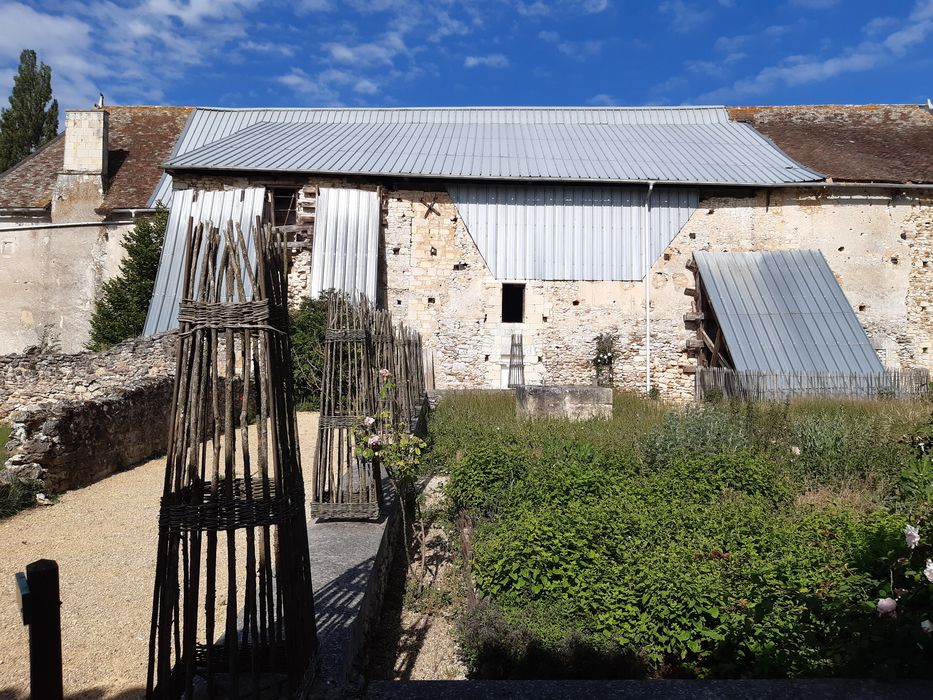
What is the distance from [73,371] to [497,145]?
11475 mm

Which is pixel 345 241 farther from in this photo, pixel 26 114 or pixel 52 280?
pixel 26 114

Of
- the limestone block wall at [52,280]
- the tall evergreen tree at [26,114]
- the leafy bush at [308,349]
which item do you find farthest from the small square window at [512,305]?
the tall evergreen tree at [26,114]

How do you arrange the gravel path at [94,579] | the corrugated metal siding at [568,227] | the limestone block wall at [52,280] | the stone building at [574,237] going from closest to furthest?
the gravel path at [94,579], the stone building at [574,237], the corrugated metal siding at [568,227], the limestone block wall at [52,280]

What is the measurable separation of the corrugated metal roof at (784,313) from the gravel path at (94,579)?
31.5 ft

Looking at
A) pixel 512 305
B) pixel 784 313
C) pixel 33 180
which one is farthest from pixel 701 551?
pixel 33 180

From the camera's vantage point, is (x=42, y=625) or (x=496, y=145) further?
(x=496, y=145)

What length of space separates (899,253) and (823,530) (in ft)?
44.5

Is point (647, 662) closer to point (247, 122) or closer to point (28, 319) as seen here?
point (28, 319)

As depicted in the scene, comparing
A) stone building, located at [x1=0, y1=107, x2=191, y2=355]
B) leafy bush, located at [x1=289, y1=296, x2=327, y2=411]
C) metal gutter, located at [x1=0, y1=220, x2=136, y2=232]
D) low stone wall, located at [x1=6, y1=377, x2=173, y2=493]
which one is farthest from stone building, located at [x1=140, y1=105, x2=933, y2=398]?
low stone wall, located at [x1=6, y1=377, x2=173, y2=493]

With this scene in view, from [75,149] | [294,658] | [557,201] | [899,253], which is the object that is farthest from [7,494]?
[899,253]

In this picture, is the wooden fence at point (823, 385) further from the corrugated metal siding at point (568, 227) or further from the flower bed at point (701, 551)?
the corrugated metal siding at point (568, 227)

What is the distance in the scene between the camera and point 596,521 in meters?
5.02

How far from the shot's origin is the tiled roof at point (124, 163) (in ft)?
57.7

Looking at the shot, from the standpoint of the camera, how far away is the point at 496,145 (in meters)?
18.2
